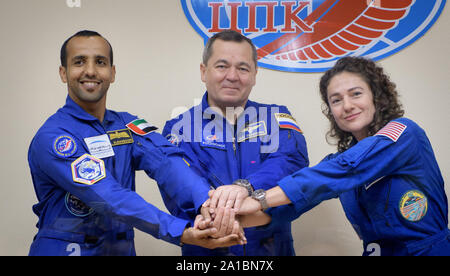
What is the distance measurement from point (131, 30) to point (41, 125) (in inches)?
20.4

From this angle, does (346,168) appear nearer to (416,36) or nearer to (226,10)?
(416,36)

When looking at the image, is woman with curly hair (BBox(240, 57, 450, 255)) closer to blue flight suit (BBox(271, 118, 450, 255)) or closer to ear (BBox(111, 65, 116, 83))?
blue flight suit (BBox(271, 118, 450, 255))

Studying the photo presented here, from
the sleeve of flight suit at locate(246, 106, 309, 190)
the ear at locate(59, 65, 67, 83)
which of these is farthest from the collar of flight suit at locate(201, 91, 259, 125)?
the ear at locate(59, 65, 67, 83)

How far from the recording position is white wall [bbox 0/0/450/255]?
1509 millimetres

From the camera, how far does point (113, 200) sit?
134 cm

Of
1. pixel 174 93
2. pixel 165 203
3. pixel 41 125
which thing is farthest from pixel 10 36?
pixel 165 203

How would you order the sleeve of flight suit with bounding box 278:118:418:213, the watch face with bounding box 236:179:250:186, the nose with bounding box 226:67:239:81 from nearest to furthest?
the sleeve of flight suit with bounding box 278:118:418:213 < the watch face with bounding box 236:179:250:186 < the nose with bounding box 226:67:239:81

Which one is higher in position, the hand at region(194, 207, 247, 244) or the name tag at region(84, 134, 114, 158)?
the name tag at region(84, 134, 114, 158)

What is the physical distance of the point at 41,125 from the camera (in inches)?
59.3

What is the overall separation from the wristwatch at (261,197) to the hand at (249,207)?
0.04 feet

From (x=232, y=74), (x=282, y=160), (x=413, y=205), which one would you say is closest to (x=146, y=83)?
(x=232, y=74)

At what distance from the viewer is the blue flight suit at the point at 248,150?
1.41 metres

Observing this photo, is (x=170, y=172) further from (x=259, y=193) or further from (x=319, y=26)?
(x=319, y=26)

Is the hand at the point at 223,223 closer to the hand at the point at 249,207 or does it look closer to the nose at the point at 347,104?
the hand at the point at 249,207
